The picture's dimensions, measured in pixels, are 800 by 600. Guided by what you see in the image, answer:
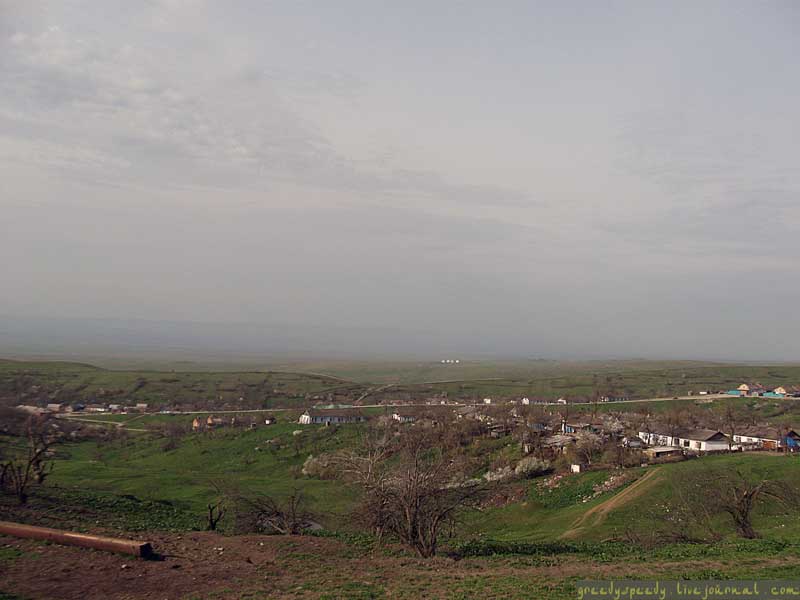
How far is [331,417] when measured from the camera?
276 feet

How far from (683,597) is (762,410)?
79.1 metres

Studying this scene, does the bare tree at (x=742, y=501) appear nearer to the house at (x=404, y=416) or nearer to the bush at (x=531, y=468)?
the bush at (x=531, y=468)

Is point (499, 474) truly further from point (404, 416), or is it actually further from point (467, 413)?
point (404, 416)

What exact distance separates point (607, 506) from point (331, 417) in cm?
5900

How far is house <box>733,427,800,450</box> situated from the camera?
48.8m

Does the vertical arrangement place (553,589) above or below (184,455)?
above

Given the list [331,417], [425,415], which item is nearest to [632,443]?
[425,415]

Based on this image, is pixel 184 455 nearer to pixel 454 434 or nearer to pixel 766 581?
pixel 454 434

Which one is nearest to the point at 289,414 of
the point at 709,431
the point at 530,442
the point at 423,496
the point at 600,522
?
the point at 530,442

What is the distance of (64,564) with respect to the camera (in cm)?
1493

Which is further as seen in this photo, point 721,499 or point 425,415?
point 425,415

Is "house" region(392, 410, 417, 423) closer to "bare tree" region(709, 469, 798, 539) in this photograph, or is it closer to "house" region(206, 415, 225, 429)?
"house" region(206, 415, 225, 429)

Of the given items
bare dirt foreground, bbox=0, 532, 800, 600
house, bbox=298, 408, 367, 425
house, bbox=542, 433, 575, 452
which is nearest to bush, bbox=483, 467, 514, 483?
house, bbox=542, 433, 575, 452

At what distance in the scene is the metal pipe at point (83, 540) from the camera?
15875 mm
